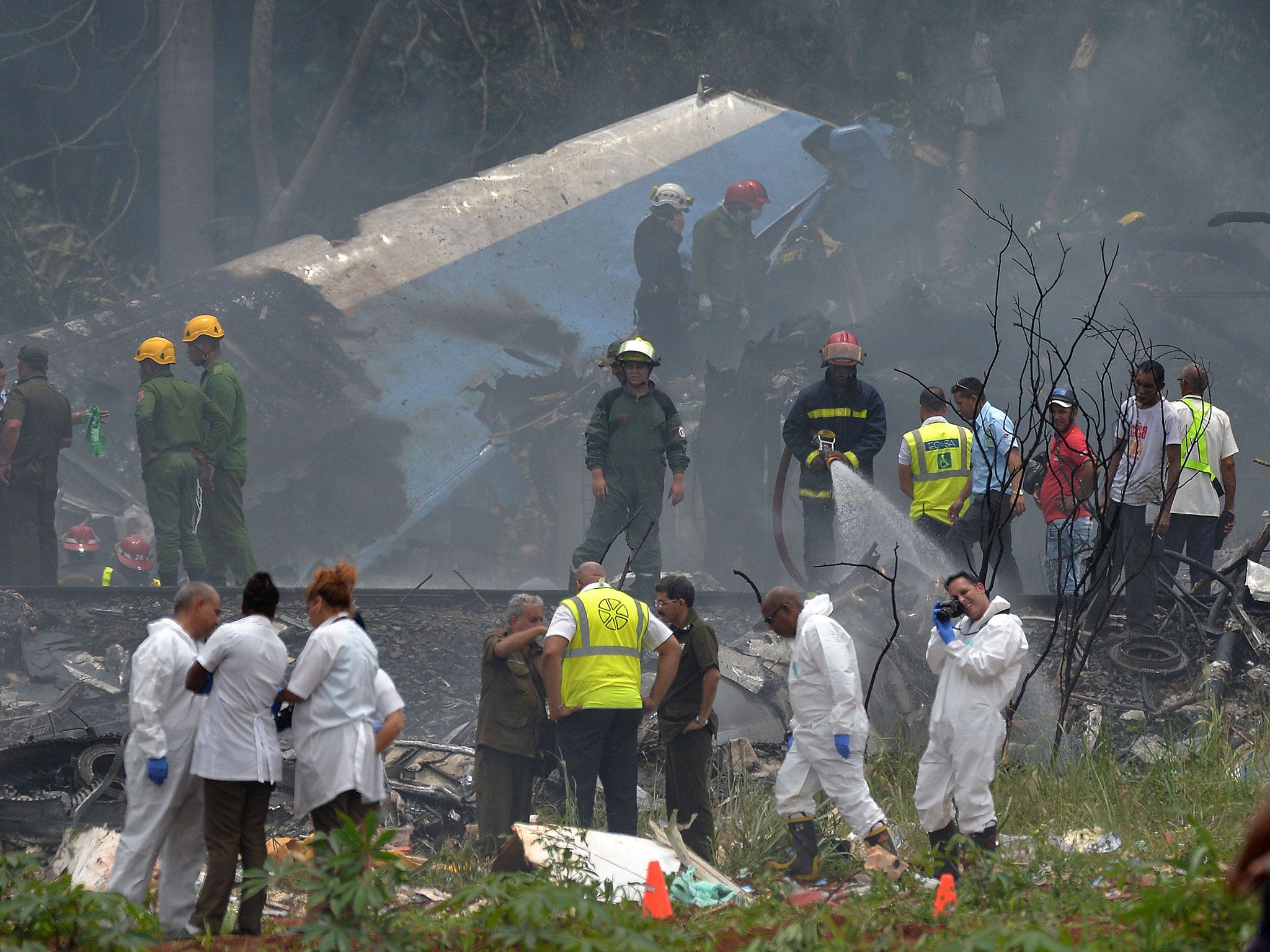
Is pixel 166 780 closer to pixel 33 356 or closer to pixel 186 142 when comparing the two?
pixel 33 356

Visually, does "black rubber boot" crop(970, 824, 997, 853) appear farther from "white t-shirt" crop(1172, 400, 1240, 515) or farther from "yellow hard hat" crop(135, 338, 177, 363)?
"yellow hard hat" crop(135, 338, 177, 363)

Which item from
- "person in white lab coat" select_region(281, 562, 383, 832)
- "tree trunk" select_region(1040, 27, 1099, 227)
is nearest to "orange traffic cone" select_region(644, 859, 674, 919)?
"person in white lab coat" select_region(281, 562, 383, 832)

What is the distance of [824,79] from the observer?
1706 cm

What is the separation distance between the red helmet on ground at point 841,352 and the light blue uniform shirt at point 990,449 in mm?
860

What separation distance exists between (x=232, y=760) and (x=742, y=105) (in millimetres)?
13683

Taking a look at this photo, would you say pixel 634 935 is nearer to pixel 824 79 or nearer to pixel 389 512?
pixel 389 512

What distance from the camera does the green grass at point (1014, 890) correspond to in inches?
117

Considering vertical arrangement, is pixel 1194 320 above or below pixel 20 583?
above

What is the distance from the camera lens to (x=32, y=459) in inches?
351

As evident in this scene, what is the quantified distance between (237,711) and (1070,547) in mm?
5282

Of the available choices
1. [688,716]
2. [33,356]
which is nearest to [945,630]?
[688,716]

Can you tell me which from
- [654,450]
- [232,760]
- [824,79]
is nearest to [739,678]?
[654,450]

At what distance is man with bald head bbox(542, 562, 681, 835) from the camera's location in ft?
18.1

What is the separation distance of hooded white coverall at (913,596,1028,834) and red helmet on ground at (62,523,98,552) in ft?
27.8
